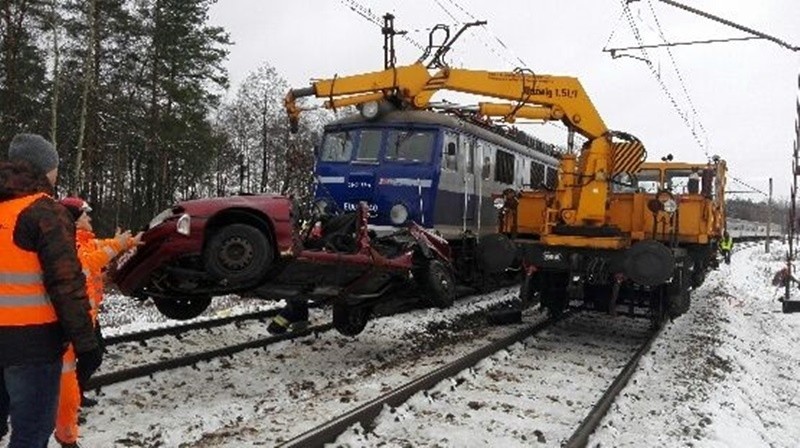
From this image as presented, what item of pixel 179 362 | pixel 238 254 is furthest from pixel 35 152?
pixel 179 362

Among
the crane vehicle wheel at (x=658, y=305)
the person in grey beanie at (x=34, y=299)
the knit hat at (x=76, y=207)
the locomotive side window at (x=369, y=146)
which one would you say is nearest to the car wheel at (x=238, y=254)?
the knit hat at (x=76, y=207)

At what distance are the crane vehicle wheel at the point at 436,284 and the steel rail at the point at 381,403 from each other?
790 millimetres

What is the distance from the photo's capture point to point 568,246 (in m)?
9.57

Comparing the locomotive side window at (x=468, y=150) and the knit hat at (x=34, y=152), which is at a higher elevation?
the locomotive side window at (x=468, y=150)

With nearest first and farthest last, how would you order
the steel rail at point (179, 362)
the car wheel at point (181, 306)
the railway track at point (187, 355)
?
the steel rail at point (179, 362) → the railway track at point (187, 355) → the car wheel at point (181, 306)

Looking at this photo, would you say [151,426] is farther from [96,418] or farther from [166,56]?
[166,56]

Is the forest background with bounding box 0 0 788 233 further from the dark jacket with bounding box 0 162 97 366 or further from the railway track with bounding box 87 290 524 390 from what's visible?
the dark jacket with bounding box 0 162 97 366

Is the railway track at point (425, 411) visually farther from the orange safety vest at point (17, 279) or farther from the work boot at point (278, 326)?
the work boot at point (278, 326)

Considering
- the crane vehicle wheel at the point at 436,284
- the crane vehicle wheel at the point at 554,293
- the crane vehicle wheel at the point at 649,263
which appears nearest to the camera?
the crane vehicle wheel at the point at 436,284

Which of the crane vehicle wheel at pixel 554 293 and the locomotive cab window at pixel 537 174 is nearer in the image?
the crane vehicle wheel at pixel 554 293

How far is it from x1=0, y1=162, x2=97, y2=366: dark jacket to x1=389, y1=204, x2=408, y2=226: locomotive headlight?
7998 mm

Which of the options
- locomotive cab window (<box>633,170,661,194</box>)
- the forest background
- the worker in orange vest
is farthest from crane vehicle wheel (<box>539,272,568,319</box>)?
the forest background

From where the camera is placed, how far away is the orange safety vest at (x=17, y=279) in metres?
3.05

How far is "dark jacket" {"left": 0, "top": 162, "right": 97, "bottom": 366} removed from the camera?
10.0 ft
